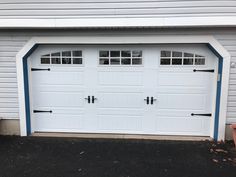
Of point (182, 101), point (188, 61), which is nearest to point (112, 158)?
point (182, 101)

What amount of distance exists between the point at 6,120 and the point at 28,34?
217 centimetres

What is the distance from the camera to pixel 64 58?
19.8 feet

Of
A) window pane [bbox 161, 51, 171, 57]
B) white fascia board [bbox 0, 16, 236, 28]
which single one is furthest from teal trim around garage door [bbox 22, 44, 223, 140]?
window pane [bbox 161, 51, 171, 57]

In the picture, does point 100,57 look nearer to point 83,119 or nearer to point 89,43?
point 89,43

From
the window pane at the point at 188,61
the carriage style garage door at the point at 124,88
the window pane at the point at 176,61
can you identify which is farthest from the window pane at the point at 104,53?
the window pane at the point at 188,61

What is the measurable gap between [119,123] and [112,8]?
8.89ft

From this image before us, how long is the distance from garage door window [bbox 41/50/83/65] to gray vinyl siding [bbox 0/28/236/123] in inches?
20.3

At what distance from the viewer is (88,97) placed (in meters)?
6.13

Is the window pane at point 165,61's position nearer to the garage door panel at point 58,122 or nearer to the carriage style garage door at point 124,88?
the carriage style garage door at point 124,88

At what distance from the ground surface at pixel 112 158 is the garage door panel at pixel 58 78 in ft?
Answer: 4.48

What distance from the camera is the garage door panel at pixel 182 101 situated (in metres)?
5.92

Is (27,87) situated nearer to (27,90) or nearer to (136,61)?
(27,90)

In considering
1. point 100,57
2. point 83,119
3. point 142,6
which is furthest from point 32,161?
point 142,6

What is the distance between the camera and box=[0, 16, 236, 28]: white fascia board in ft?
17.1
